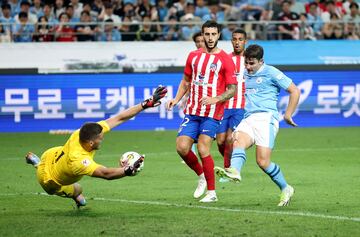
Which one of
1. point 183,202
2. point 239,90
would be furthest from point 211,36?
point 239,90

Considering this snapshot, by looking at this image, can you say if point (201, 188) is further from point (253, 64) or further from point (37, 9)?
point (37, 9)

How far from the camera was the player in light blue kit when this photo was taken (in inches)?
440

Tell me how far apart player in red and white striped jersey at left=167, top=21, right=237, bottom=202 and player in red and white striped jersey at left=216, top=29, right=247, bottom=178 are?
77.1 inches

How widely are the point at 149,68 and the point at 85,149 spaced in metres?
12.7

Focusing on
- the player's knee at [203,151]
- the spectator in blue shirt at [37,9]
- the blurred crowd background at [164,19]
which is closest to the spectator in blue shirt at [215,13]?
the blurred crowd background at [164,19]

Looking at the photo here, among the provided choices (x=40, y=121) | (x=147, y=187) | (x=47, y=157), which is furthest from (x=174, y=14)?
(x=47, y=157)

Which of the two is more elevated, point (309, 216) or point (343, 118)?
point (309, 216)

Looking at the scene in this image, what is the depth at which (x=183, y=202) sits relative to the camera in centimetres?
1161

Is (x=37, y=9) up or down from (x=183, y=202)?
up

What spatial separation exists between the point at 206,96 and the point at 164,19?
13488 mm

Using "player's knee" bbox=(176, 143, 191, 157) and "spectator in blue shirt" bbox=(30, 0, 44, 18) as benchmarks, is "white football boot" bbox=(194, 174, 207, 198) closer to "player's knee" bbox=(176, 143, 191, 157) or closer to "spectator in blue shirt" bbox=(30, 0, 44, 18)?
"player's knee" bbox=(176, 143, 191, 157)

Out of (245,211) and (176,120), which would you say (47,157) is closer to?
(245,211)

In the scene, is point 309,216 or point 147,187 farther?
point 147,187

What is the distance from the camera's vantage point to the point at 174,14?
2494cm
